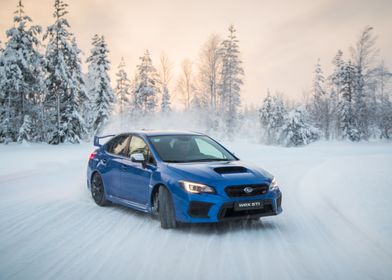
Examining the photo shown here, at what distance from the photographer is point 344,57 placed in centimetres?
6250

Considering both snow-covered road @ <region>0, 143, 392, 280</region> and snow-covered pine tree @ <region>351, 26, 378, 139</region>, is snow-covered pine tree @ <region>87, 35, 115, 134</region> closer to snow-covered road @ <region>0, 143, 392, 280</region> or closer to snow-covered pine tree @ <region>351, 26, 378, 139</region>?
snow-covered pine tree @ <region>351, 26, 378, 139</region>

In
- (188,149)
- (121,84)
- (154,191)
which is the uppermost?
(121,84)

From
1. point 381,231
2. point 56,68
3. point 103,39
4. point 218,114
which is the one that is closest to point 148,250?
point 381,231

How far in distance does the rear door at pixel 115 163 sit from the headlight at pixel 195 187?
218 cm

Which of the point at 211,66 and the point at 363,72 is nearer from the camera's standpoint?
the point at 211,66

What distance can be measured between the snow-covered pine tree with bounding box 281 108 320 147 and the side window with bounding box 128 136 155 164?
148ft

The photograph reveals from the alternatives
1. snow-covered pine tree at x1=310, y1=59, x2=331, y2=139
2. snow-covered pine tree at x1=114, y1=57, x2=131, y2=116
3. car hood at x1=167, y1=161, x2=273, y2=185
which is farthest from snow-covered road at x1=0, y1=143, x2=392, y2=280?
snow-covered pine tree at x1=310, y1=59, x2=331, y2=139

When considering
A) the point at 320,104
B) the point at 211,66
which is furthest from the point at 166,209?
the point at 320,104

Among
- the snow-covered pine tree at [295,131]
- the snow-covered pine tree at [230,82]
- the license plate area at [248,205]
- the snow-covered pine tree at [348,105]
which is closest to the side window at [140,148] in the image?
the license plate area at [248,205]

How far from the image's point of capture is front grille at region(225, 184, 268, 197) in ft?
21.0

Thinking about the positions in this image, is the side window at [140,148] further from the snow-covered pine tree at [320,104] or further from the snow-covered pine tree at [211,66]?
the snow-covered pine tree at [320,104]

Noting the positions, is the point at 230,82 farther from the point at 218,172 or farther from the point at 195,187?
the point at 195,187

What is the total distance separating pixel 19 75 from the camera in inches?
1464

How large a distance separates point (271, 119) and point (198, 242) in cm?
4966
